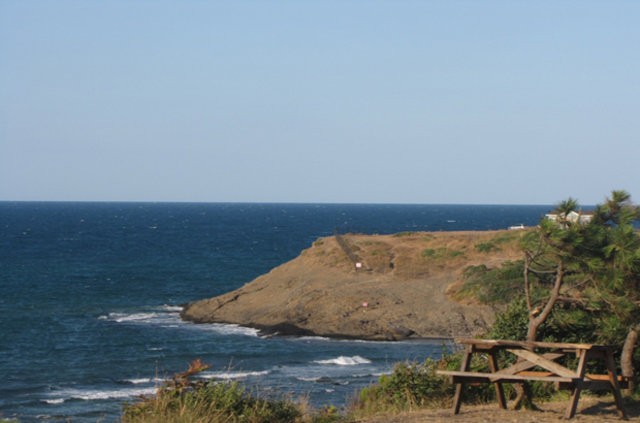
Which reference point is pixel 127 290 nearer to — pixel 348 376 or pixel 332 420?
pixel 348 376

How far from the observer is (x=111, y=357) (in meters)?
34.7

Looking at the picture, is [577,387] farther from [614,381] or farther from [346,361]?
[346,361]

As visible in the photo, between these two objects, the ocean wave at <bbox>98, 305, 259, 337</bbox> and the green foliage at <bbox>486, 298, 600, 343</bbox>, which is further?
the ocean wave at <bbox>98, 305, 259, 337</bbox>

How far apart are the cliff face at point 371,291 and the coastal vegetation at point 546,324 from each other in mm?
21046

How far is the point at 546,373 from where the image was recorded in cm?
1255

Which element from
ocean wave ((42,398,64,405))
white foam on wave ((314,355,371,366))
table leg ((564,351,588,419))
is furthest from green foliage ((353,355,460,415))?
white foam on wave ((314,355,371,366))

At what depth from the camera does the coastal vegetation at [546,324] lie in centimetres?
1179

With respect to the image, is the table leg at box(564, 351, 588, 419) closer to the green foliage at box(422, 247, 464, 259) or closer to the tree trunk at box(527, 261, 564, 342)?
the tree trunk at box(527, 261, 564, 342)

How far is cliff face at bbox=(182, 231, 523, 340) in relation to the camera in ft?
127

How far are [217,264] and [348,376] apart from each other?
49221 mm

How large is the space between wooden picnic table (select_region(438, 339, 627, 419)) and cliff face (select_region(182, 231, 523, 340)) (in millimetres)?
23219

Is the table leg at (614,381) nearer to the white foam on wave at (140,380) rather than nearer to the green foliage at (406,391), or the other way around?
the green foliage at (406,391)

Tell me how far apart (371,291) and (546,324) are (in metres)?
26.8

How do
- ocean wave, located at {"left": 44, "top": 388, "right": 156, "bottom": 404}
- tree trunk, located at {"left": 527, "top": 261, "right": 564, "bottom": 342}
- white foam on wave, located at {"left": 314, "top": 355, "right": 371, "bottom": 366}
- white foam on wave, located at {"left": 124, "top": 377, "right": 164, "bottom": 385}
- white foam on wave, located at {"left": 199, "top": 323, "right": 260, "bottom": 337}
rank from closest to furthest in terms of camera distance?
tree trunk, located at {"left": 527, "top": 261, "right": 564, "bottom": 342} → ocean wave, located at {"left": 44, "top": 388, "right": 156, "bottom": 404} → white foam on wave, located at {"left": 124, "top": 377, "right": 164, "bottom": 385} → white foam on wave, located at {"left": 314, "top": 355, "right": 371, "bottom": 366} → white foam on wave, located at {"left": 199, "top": 323, "right": 260, "bottom": 337}
